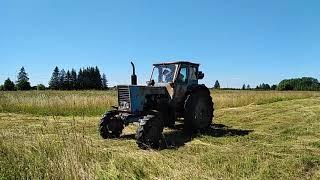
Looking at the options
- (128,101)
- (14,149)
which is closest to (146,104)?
(128,101)

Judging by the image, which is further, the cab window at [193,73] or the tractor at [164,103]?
the cab window at [193,73]

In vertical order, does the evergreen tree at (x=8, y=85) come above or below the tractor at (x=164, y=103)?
above

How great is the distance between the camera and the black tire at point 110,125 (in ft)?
35.8

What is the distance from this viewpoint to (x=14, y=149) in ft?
23.6

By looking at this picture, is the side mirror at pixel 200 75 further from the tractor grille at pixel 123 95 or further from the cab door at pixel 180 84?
the tractor grille at pixel 123 95

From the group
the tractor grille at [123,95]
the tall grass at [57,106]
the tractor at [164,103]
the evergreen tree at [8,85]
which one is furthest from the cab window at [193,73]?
the evergreen tree at [8,85]

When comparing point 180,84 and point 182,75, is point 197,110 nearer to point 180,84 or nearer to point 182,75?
point 180,84

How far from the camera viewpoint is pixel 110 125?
11.0 meters

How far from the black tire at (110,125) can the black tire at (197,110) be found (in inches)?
73.9

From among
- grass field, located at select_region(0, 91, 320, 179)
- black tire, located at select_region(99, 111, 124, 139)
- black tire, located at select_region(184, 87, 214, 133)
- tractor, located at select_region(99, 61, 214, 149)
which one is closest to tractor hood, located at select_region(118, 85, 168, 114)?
tractor, located at select_region(99, 61, 214, 149)

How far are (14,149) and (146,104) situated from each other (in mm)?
4311

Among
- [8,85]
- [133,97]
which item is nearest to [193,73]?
[133,97]

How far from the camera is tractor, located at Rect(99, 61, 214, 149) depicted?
34.1 ft

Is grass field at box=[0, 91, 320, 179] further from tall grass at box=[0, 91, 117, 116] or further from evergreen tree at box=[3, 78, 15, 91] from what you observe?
evergreen tree at box=[3, 78, 15, 91]
